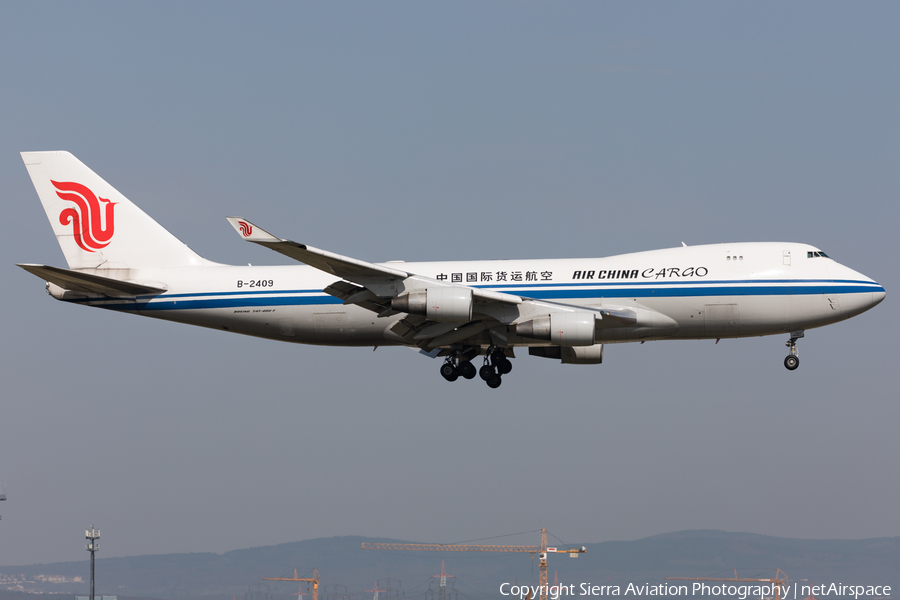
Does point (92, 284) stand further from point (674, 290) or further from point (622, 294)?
point (674, 290)

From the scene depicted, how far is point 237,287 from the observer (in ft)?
135

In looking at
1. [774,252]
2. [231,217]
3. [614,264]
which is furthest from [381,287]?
[774,252]

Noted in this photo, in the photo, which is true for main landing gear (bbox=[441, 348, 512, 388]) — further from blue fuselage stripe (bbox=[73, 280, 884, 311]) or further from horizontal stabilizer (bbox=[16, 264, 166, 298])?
horizontal stabilizer (bbox=[16, 264, 166, 298])

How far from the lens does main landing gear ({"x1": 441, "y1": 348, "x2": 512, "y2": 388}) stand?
4197 centimetres

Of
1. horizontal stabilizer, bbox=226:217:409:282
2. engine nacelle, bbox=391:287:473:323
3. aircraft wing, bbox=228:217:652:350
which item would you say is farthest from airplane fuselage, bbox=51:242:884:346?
horizontal stabilizer, bbox=226:217:409:282

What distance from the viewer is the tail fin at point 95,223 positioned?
4353 centimetres

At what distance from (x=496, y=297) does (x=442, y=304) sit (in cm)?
219

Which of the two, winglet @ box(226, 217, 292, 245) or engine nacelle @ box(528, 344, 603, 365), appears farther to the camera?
engine nacelle @ box(528, 344, 603, 365)

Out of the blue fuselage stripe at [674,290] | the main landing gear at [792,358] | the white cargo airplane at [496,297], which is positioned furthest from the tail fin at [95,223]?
the main landing gear at [792,358]

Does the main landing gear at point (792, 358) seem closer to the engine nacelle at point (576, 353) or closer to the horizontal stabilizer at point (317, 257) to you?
the engine nacelle at point (576, 353)

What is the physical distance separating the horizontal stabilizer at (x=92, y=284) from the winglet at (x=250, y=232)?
9.54 m

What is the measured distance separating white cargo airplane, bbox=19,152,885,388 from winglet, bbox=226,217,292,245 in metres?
1.42

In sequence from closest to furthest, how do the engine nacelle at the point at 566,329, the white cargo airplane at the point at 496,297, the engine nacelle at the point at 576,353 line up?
the engine nacelle at the point at 566,329 → the white cargo airplane at the point at 496,297 → the engine nacelle at the point at 576,353

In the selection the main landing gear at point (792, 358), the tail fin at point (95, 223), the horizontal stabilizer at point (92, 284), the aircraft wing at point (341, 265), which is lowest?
the main landing gear at point (792, 358)
